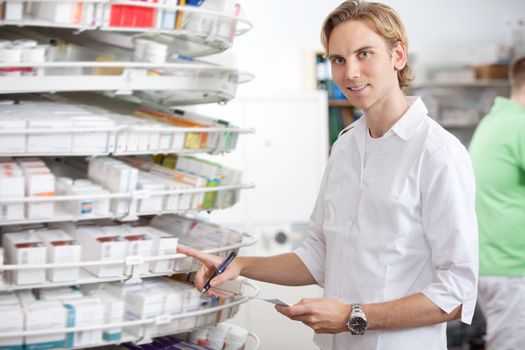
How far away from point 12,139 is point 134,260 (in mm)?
354

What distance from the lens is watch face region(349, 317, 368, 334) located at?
1668mm

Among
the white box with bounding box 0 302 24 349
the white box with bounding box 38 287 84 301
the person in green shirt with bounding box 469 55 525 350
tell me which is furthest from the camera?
the person in green shirt with bounding box 469 55 525 350

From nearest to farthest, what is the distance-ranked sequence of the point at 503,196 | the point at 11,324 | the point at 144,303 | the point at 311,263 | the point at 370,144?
the point at 11,324, the point at 144,303, the point at 370,144, the point at 311,263, the point at 503,196

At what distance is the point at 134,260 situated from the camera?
63.4 inches

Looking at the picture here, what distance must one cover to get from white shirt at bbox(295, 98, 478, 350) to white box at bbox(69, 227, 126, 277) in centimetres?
53

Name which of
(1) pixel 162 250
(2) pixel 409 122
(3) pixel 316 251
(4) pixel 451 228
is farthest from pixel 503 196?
(1) pixel 162 250

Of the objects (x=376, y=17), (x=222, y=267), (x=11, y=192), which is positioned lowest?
(x=222, y=267)

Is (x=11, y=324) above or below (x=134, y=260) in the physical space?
Result: below

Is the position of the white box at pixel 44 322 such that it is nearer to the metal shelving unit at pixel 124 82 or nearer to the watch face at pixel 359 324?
the metal shelving unit at pixel 124 82

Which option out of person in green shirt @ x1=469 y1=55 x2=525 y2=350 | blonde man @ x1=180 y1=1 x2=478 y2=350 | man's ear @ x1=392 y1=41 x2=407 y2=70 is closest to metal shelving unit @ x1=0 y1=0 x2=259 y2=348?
blonde man @ x1=180 y1=1 x2=478 y2=350

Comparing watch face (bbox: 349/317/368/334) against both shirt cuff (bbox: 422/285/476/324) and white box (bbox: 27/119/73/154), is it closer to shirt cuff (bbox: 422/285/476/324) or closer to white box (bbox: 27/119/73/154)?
shirt cuff (bbox: 422/285/476/324)

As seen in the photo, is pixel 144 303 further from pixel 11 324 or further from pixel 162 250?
pixel 11 324

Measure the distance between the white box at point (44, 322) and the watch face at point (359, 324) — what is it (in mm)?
616

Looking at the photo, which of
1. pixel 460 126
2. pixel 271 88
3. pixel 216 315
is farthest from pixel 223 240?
pixel 460 126
